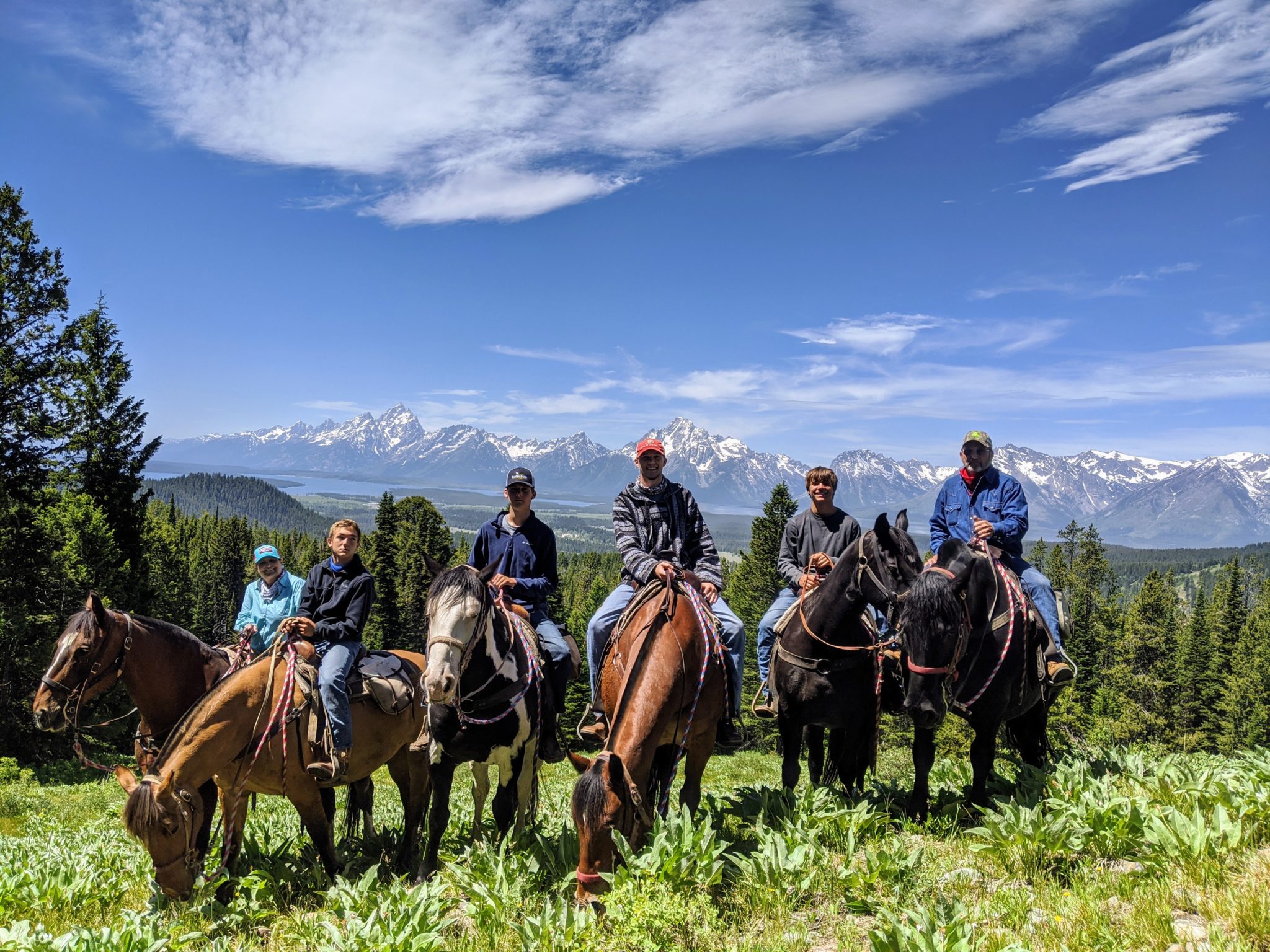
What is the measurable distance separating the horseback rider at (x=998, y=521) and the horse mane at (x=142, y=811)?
7.19 metres

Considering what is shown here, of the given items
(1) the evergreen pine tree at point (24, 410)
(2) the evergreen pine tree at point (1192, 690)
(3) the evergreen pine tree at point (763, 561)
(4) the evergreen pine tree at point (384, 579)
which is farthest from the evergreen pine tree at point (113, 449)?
(2) the evergreen pine tree at point (1192, 690)

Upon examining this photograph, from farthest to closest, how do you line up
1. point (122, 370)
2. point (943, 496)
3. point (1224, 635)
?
point (1224, 635)
point (122, 370)
point (943, 496)

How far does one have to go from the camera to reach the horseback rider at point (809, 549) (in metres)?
7.77

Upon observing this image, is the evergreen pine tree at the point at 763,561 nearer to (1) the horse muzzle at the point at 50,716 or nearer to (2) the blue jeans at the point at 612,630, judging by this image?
(2) the blue jeans at the point at 612,630

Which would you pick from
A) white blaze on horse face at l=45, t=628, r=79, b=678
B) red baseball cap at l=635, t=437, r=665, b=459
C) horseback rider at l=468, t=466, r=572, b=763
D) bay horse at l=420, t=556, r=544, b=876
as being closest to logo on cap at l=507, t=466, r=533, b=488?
horseback rider at l=468, t=466, r=572, b=763

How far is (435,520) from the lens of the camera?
49031 millimetres

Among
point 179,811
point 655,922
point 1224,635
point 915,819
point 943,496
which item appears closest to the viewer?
point 655,922

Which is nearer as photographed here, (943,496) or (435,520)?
(943,496)

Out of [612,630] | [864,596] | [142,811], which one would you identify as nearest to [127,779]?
[142,811]

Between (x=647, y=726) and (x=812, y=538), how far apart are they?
12.1 ft

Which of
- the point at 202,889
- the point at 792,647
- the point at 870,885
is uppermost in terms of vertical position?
the point at 792,647

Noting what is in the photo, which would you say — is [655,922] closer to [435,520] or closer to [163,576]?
[435,520]

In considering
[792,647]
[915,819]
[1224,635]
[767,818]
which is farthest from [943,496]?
[1224,635]

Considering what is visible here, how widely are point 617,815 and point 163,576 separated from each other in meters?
56.6
